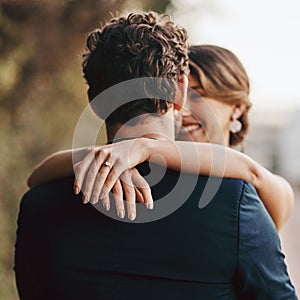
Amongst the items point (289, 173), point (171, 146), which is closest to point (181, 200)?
point (171, 146)

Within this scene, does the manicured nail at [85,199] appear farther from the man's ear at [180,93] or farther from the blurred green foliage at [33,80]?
the blurred green foliage at [33,80]

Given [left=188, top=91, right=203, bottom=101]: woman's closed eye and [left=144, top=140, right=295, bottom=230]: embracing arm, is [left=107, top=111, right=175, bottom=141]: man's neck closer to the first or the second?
[left=144, top=140, right=295, bottom=230]: embracing arm

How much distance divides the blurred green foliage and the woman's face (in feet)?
8.29

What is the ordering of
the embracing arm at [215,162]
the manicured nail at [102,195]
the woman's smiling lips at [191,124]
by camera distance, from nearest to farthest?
1. the manicured nail at [102,195]
2. the embracing arm at [215,162]
3. the woman's smiling lips at [191,124]

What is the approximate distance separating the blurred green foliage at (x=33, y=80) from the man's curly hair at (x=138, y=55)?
3.56 m

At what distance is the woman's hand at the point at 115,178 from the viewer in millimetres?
1562

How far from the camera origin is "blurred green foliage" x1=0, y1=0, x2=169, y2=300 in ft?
17.9

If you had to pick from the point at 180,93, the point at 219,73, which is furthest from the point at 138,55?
the point at 219,73

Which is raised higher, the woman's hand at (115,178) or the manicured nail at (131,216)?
the woman's hand at (115,178)

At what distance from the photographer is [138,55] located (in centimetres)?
169

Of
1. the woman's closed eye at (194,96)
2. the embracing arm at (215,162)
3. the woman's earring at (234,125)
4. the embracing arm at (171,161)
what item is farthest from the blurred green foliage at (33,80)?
the embracing arm at (215,162)

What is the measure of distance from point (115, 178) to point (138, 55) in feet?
1.09

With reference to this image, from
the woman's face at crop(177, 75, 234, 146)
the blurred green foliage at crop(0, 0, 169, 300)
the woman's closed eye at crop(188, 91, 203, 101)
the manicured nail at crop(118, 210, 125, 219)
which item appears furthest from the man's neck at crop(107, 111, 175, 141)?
the blurred green foliage at crop(0, 0, 169, 300)

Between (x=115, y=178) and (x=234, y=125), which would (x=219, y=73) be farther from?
(x=115, y=178)
